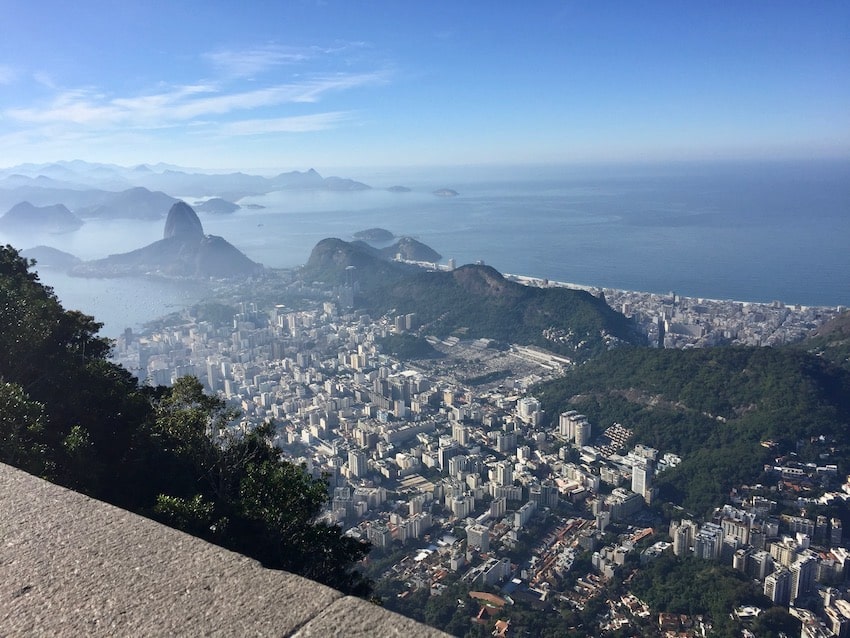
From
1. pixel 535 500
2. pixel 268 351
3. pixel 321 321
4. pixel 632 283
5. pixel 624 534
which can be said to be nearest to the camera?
pixel 624 534

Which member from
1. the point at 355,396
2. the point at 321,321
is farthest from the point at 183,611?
the point at 321,321

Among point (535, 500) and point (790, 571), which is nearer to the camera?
point (790, 571)

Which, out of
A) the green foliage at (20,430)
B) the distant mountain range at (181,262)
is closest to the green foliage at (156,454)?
the green foliage at (20,430)

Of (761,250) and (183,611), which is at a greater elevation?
(183,611)

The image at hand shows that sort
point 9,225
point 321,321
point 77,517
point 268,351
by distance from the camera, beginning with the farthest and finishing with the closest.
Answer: point 9,225 → point 321,321 → point 268,351 → point 77,517

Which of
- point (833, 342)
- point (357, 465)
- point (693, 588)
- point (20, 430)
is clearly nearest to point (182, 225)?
point (357, 465)

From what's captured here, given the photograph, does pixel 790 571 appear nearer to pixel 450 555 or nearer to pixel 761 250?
pixel 450 555
